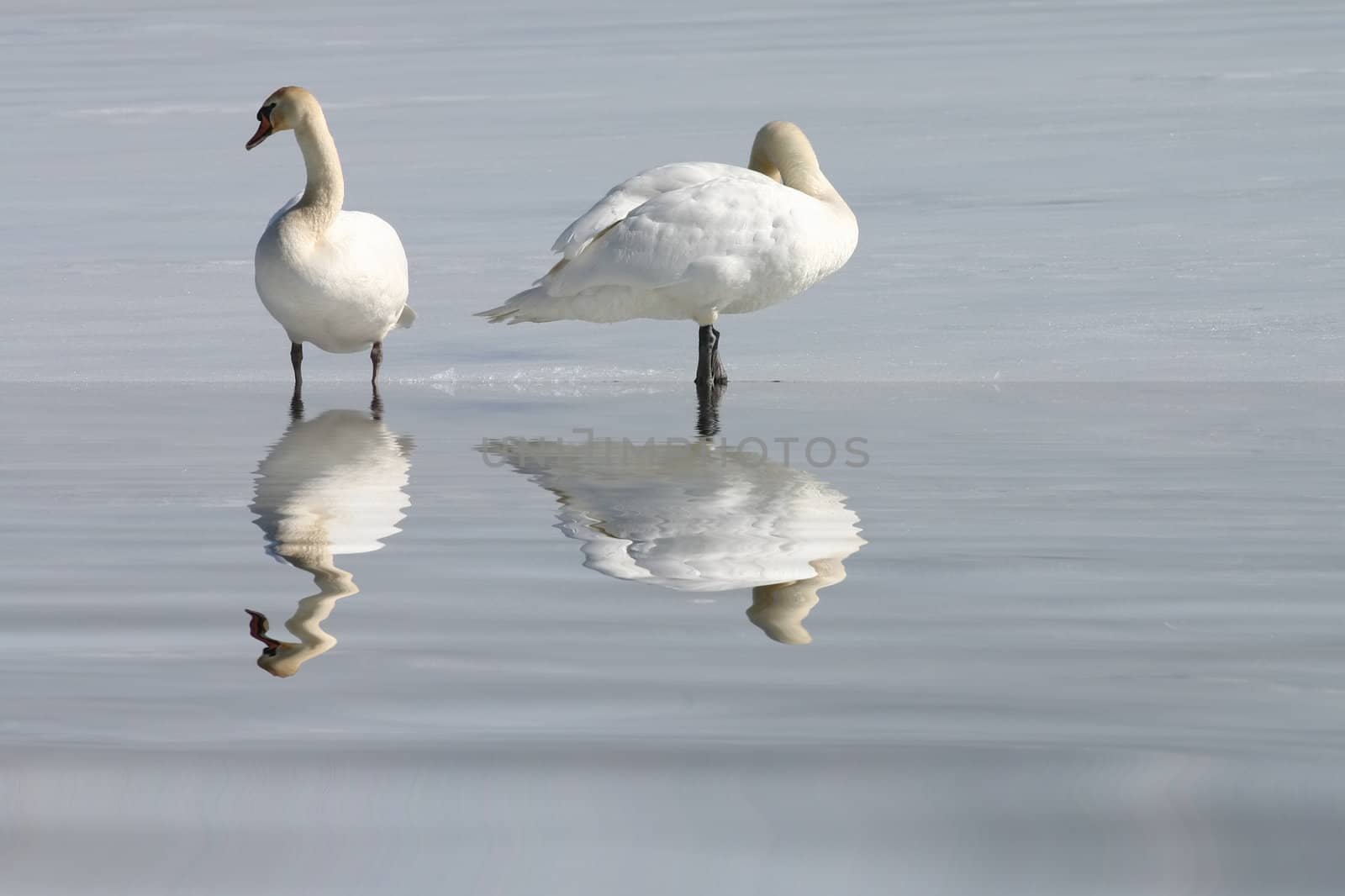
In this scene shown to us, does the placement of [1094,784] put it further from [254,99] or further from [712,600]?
[254,99]

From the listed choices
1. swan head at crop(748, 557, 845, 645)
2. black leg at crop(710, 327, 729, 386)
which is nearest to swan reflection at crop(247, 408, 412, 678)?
swan head at crop(748, 557, 845, 645)

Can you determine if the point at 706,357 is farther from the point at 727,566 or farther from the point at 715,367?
the point at 727,566

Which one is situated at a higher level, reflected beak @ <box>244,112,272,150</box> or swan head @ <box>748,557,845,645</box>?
reflected beak @ <box>244,112,272,150</box>

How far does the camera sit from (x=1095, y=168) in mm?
14414

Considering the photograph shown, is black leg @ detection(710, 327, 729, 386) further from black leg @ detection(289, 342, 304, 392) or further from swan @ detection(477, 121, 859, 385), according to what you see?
black leg @ detection(289, 342, 304, 392)

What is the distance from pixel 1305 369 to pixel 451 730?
217 inches

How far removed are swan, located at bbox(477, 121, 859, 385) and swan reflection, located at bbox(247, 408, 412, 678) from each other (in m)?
1.07

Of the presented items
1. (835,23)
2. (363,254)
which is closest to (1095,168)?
(363,254)

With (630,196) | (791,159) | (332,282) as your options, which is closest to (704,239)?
(630,196)

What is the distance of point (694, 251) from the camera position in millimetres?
7480

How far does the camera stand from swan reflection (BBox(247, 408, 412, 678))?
3.74 meters

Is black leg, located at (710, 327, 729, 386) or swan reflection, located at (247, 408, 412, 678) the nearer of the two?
swan reflection, located at (247, 408, 412, 678)

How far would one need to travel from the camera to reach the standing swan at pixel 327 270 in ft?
25.0

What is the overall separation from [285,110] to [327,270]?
1.22 m
